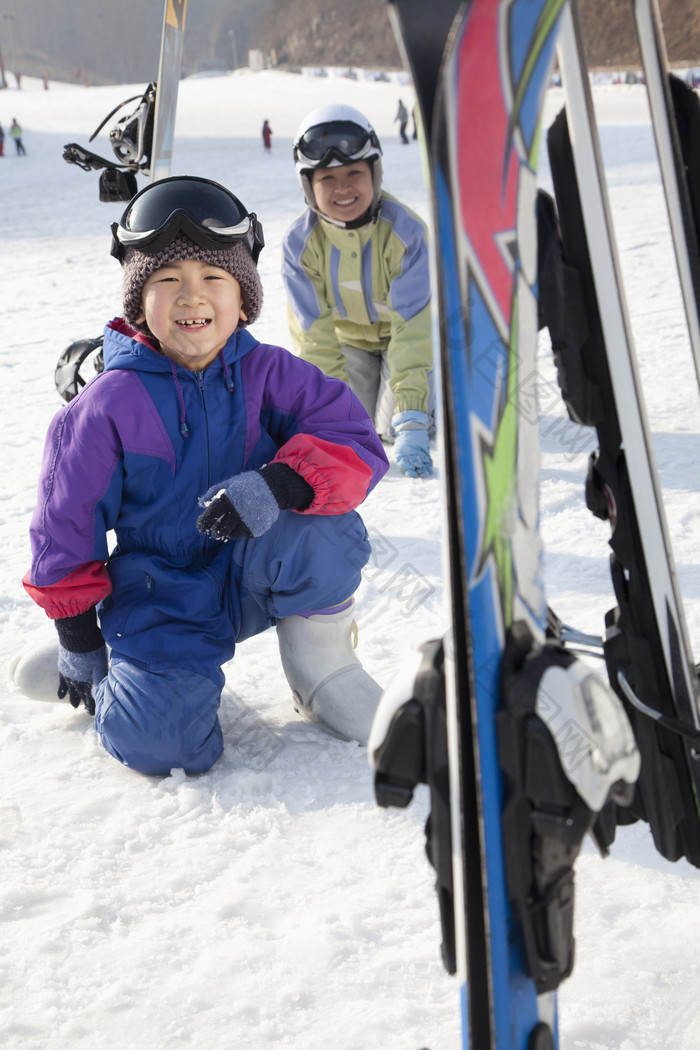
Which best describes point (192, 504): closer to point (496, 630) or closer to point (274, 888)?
point (274, 888)

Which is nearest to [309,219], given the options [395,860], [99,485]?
[99,485]

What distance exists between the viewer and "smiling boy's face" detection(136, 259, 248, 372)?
176cm

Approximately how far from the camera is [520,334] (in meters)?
0.79

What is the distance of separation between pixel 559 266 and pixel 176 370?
1.01 metres

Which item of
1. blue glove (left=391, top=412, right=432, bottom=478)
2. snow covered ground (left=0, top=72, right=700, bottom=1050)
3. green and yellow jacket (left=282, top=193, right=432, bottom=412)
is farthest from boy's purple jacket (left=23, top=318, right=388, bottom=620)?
green and yellow jacket (left=282, top=193, right=432, bottom=412)

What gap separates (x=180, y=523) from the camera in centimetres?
183

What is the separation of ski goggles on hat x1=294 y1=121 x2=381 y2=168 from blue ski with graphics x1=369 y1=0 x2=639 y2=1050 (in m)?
2.59

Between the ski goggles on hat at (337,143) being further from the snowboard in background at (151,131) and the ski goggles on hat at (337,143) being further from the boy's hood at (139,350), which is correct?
the boy's hood at (139,350)

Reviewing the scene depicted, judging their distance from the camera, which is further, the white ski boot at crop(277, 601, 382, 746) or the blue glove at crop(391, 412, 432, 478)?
the blue glove at crop(391, 412, 432, 478)

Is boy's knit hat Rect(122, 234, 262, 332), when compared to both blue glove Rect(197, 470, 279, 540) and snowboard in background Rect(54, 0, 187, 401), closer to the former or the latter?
blue glove Rect(197, 470, 279, 540)

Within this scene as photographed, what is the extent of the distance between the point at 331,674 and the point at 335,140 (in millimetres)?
2031

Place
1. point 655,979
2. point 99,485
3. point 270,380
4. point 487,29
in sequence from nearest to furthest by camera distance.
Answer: point 487,29 < point 655,979 < point 99,485 < point 270,380

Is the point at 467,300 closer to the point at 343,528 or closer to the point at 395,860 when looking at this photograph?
the point at 395,860

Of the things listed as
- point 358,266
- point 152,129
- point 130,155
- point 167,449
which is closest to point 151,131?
point 152,129
